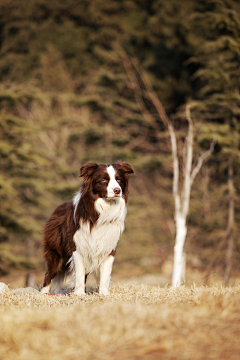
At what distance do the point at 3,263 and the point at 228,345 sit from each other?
447 inches

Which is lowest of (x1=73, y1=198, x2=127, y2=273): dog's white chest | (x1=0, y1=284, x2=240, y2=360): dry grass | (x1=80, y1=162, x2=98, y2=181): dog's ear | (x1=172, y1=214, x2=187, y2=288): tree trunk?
(x1=172, y1=214, x2=187, y2=288): tree trunk

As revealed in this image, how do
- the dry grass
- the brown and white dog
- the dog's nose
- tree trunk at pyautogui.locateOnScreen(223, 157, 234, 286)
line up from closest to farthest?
1. the dry grass
2. the dog's nose
3. the brown and white dog
4. tree trunk at pyautogui.locateOnScreen(223, 157, 234, 286)

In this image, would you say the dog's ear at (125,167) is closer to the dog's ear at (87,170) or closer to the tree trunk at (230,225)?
the dog's ear at (87,170)

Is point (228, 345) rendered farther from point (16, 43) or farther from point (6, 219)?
point (16, 43)

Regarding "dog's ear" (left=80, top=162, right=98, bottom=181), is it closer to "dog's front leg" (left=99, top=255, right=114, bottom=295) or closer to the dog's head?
the dog's head

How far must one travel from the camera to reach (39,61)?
2355 centimetres

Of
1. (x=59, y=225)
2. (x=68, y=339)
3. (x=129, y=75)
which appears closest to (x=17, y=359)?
(x=68, y=339)

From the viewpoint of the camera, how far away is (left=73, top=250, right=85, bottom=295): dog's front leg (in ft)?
18.4

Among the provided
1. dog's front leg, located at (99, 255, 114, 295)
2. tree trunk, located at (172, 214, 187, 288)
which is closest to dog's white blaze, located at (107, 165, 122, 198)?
dog's front leg, located at (99, 255, 114, 295)

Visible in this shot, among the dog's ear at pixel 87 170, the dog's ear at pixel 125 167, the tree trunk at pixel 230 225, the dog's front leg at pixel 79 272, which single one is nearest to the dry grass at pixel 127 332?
the dog's front leg at pixel 79 272

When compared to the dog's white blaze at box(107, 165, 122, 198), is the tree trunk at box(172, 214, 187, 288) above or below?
below

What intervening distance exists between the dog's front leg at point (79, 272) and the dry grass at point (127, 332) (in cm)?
167

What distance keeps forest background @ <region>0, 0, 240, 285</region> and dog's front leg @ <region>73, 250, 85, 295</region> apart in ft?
26.4

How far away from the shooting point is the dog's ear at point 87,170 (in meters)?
5.60
